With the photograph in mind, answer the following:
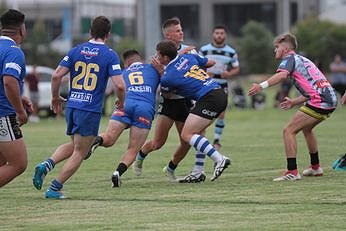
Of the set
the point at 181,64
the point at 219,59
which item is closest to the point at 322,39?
the point at 219,59

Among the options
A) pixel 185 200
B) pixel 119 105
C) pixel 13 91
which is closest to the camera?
pixel 13 91

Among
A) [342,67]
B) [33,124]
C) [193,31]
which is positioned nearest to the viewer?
[33,124]

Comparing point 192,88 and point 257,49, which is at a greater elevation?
point 192,88

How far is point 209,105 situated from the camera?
14.3m

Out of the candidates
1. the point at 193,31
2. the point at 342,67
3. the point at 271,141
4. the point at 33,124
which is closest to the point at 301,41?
the point at 193,31

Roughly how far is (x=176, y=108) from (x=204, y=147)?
134 cm

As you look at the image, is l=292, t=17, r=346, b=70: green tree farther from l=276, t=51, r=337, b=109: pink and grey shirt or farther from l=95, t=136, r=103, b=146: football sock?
l=95, t=136, r=103, b=146: football sock

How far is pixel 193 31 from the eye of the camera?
90000 millimetres

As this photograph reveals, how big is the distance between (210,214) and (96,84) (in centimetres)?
281

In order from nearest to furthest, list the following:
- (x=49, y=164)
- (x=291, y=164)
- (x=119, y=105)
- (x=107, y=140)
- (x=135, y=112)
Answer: (x=49, y=164) → (x=119, y=105) → (x=135, y=112) → (x=107, y=140) → (x=291, y=164)

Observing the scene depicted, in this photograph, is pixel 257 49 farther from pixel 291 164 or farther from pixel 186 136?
pixel 186 136

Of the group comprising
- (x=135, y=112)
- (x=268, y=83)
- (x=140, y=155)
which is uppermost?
(x=268, y=83)

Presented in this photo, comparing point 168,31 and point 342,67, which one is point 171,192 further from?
point 342,67

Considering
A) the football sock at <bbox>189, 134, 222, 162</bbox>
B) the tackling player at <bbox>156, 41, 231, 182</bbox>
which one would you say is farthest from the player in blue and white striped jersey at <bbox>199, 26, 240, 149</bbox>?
the football sock at <bbox>189, 134, 222, 162</bbox>
